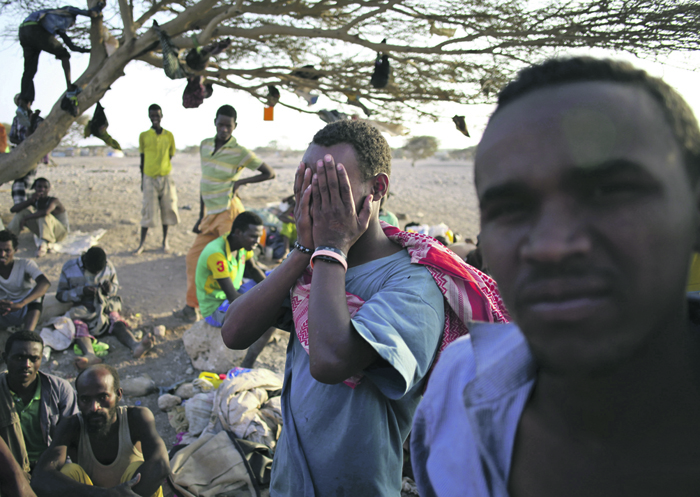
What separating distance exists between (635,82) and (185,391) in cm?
422

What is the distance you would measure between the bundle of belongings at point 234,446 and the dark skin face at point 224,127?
3470 mm

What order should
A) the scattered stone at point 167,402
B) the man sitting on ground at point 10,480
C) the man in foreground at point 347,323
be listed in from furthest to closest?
the scattered stone at point 167,402 < the man sitting on ground at point 10,480 < the man in foreground at point 347,323

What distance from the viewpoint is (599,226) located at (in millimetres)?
516

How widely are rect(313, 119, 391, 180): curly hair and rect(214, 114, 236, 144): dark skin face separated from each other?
4.87 metres

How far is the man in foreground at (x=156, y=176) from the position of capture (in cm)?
733

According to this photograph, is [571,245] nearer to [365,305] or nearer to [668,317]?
[668,317]

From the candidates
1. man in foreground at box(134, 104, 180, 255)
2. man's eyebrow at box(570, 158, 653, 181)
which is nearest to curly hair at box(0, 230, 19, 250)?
man in foreground at box(134, 104, 180, 255)

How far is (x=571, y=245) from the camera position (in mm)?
509

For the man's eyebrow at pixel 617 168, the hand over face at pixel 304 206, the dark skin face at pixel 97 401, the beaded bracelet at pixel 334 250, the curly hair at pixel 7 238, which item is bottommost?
the dark skin face at pixel 97 401

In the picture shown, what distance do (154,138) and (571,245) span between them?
7.89 m

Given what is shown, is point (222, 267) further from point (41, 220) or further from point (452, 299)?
point (41, 220)

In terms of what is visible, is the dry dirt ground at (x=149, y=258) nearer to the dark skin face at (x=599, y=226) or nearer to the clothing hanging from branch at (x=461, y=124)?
the clothing hanging from branch at (x=461, y=124)

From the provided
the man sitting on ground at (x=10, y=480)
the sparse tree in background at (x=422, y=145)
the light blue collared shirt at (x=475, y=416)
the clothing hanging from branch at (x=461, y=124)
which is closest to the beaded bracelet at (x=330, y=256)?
the light blue collared shirt at (x=475, y=416)

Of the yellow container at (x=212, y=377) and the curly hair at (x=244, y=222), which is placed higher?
the curly hair at (x=244, y=222)
